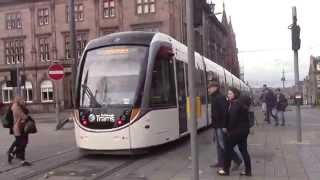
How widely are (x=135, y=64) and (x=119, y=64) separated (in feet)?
1.44

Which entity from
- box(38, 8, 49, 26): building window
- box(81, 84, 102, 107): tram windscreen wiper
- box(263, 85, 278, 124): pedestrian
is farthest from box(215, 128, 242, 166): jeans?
box(38, 8, 49, 26): building window

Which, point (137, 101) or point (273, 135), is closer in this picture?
point (137, 101)

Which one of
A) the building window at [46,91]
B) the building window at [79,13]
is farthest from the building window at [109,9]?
the building window at [46,91]

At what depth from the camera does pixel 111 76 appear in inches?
589

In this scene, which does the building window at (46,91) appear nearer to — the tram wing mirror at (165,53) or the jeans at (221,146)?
the tram wing mirror at (165,53)

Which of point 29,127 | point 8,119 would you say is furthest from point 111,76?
point 8,119

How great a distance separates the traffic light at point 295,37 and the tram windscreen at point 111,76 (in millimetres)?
4417

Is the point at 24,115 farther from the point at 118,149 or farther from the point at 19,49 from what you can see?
the point at 19,49

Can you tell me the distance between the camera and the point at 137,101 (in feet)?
47.3

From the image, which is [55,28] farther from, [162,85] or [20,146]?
[20,146]

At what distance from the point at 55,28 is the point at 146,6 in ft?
38.2

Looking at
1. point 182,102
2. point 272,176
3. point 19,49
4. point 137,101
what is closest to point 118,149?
point 137,101

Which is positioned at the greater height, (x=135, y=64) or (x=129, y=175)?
(x=135, y=64)

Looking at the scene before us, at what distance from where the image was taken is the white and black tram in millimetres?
14289
